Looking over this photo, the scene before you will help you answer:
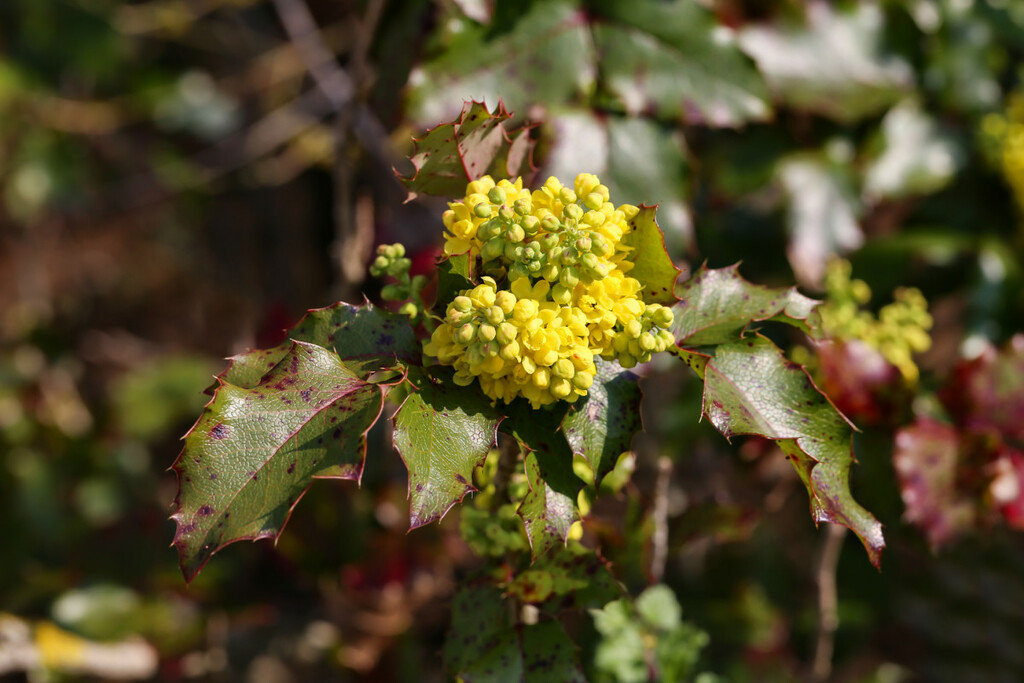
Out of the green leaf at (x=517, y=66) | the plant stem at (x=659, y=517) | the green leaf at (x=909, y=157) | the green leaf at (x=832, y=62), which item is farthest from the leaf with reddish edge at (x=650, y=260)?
the green leaf at (x=909, y=157)

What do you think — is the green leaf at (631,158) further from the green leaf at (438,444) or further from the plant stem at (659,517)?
the green leaf at (438,444)

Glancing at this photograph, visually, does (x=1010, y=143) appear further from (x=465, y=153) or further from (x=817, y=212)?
(x=465, y=153)

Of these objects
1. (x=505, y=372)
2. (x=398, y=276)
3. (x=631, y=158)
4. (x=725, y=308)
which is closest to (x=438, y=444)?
(x=505, y=372)

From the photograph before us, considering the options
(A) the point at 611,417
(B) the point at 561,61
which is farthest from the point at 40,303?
(A) the point at 611,417

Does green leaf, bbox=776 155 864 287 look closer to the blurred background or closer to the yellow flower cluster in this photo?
the blurred background

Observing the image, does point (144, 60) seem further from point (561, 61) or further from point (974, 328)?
point (974, 328)

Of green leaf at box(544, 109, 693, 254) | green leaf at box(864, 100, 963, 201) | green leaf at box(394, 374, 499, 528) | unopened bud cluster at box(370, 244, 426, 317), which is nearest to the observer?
green leaf at box(394, 374, 499, 528)

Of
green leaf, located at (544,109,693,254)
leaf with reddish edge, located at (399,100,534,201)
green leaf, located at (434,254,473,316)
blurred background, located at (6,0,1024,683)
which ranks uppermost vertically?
leaf with reddish edge, located at (399,100,534,201)

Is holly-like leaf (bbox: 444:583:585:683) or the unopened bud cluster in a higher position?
the unopened bud cluster

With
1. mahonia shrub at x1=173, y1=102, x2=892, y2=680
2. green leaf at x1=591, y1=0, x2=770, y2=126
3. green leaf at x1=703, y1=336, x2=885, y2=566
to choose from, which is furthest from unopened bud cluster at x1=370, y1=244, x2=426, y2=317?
green leaf at x1=591, y1=0, x2=770, y2=126
